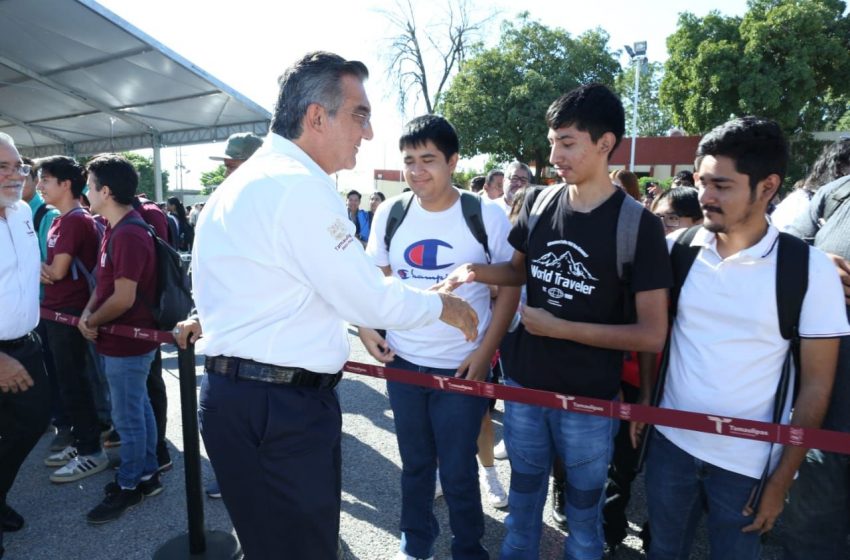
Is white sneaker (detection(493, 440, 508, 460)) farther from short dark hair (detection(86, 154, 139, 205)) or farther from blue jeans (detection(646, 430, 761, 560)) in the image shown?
short dark hair (detection(86, 154, 139, 205))

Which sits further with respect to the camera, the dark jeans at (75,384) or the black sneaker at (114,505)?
the dark jeans at (75,384)

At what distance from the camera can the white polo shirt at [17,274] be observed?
2826 mm

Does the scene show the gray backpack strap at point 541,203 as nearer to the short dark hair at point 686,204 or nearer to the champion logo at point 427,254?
the champion logo at point 427,254

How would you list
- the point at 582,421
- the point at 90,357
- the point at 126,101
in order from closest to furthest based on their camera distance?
the point at 582,421
the point at 90,357
the point at 126,101

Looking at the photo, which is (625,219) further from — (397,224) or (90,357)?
(90,357)

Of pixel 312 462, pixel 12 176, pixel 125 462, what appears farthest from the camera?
pixel 125 462

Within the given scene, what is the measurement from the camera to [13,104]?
20.4 metres

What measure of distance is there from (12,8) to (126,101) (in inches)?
213

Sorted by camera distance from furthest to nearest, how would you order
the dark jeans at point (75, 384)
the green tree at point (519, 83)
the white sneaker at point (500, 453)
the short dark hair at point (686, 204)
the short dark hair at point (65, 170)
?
the green tree at point (519, 83)
the white sneaker at point (500, 453)
the dark jeans at point (75, 384)
the short dark hair at point (65, 170)
the short dark hair at point (686, 204)

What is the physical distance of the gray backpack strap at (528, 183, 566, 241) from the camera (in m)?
2.28

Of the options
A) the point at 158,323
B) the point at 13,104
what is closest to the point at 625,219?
the point at 158,323

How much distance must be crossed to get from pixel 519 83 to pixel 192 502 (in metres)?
28.1

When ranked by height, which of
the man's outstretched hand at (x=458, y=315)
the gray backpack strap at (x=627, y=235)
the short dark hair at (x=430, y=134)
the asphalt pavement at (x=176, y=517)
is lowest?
the asphalt pavement at (x=176, y=517)

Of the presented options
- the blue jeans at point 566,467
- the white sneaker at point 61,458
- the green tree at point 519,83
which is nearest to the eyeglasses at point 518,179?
the blue jeans at point 566,467
